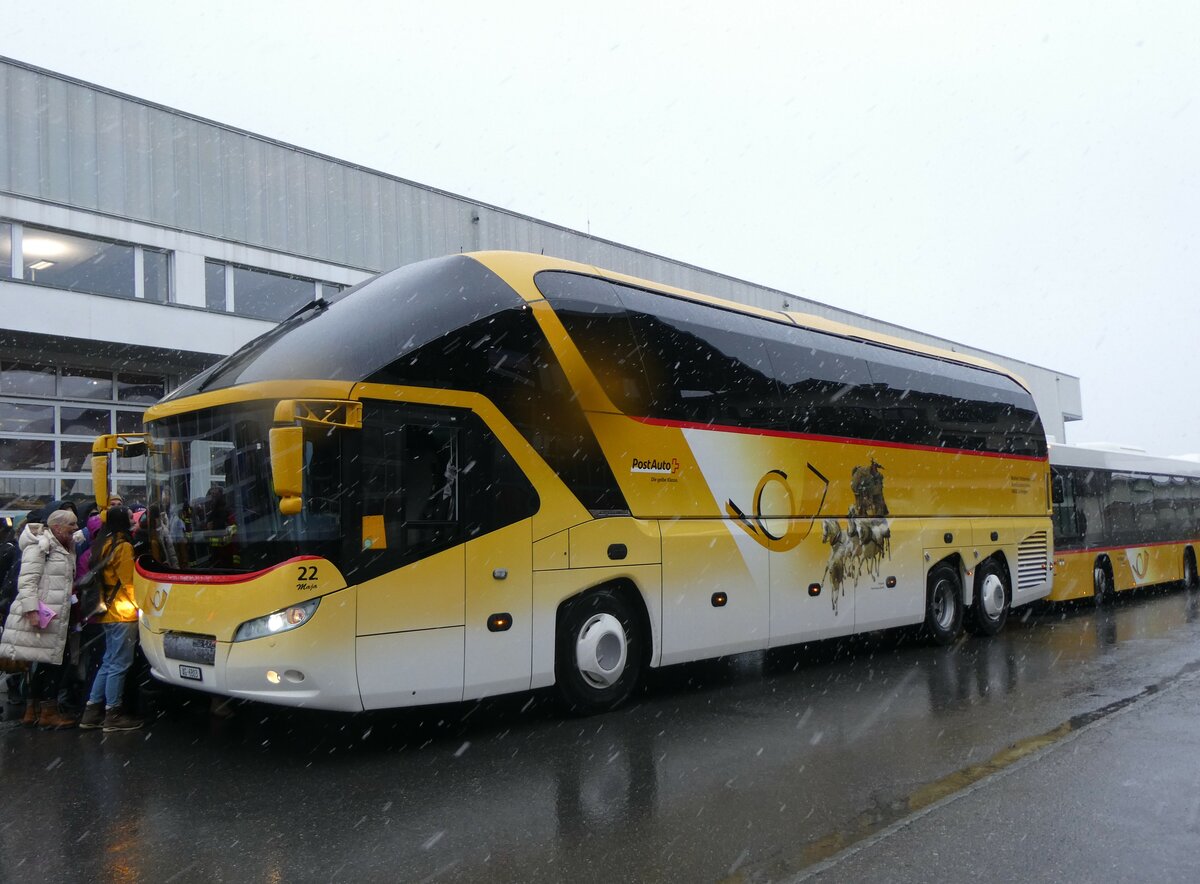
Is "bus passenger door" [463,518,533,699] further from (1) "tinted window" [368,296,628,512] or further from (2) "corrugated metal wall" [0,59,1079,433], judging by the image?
(2) "corrugated metal wall" [0,59,1079,433]

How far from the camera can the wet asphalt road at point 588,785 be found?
190 inches

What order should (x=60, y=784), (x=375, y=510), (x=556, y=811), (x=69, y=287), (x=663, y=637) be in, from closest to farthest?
(x=556, y=811), (x=60, y=784), (x=375, y=510), (x=663, y=637), (x=69, y=287)

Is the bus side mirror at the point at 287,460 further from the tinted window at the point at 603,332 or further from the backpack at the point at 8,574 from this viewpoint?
the backpack at the point at 8,574

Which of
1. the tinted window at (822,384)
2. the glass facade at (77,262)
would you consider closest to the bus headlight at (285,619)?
the tinted window at (822,384)

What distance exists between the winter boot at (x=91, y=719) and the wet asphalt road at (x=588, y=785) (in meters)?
0.19

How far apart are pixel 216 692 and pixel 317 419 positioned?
2.11 m

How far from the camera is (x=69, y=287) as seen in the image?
17250 millimetres

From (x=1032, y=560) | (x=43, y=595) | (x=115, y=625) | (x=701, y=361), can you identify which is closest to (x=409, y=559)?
(x=115, y=625)

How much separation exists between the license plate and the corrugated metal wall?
1364 centimetres

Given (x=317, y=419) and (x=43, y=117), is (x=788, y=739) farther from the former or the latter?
(x=43, y=117)

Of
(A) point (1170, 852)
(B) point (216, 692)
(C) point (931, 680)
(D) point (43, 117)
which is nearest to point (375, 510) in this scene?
(B) point (216, 692)

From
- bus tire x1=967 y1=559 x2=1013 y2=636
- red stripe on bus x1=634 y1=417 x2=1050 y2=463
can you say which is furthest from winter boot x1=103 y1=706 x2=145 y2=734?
bus tire x1=967 y1=559 x2=1013 y2=636

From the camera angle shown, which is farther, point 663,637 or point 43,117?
point 43,117

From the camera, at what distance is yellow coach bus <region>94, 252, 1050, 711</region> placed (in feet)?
22.0
